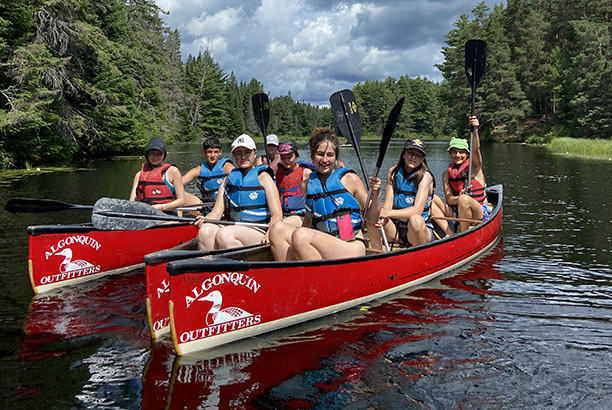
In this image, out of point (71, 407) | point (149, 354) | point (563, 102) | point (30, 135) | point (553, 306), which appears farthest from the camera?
point (563, 102)

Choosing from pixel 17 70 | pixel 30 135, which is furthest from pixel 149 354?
pixel 30 135

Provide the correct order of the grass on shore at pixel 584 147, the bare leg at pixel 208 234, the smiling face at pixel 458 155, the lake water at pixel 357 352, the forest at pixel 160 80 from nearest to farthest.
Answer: the lake water at pixel 357 352
the bare leg at pixel 208 234
the smiling face at pixel 458 155
the forest at pixel 160 80
the grass on shore at pixel 584 147

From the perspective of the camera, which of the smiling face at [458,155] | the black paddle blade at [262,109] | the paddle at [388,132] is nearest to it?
the paddle at [388,132]

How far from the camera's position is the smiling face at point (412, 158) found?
230 inches

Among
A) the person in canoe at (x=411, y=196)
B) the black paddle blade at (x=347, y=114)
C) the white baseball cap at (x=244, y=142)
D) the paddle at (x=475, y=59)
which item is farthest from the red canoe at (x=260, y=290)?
the paddle at (x=475, y=59)

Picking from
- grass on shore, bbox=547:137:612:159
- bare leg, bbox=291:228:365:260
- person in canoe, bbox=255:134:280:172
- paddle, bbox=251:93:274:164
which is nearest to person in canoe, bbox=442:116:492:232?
person in canoe, bbox=255:134:280:172

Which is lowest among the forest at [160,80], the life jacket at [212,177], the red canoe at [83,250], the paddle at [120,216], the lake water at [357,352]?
the lake water at [357,352]

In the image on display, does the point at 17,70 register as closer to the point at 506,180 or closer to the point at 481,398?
the point at 506,180

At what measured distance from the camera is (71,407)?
10.8ft

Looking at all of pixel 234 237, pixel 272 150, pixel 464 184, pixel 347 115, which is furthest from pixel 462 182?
pixel 234 237

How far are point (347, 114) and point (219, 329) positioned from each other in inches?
121

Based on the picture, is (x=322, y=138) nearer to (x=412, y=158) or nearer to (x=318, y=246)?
(x=318, y=246)

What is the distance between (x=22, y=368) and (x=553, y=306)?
4981mm

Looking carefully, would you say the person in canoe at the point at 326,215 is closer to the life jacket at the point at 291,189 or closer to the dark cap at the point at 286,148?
the dark cap at the point at 286,148
